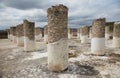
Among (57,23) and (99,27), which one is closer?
(57,23)

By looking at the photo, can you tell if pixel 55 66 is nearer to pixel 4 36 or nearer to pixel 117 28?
pixel 117 28

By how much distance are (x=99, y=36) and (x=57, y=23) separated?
567 centimetres

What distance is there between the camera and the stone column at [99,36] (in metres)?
11.6

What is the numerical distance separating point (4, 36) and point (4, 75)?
1274 inches

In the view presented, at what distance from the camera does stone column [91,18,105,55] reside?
11.6m

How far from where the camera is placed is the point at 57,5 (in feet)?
25.3

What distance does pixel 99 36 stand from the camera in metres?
11.7

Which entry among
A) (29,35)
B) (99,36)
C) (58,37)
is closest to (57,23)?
(58,37)

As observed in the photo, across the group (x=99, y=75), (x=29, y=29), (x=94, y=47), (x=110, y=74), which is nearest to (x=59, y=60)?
(x=99, y=75)

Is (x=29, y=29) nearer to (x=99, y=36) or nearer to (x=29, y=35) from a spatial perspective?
(x=29, y=35)

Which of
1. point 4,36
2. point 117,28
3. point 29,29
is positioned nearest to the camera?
point 29,29

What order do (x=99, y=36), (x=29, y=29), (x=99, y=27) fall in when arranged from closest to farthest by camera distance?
(x=99, y=27) → (x=99, y=36) → (x=29, y=29)

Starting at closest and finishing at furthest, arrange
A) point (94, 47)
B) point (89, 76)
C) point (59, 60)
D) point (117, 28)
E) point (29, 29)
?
point (89, 76)
point (59, 60)
point (94, 47)
point (29, 29)
point (117, 28)

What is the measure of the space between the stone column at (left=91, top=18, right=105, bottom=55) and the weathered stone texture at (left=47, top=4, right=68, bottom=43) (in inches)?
197
